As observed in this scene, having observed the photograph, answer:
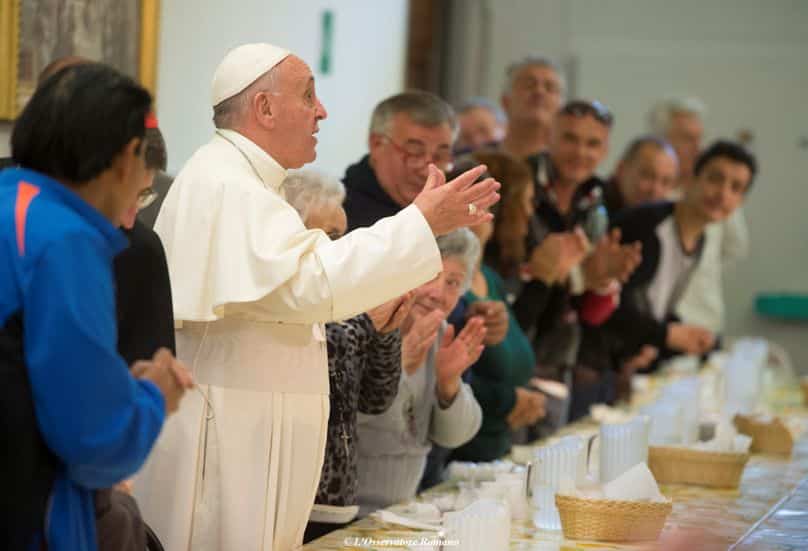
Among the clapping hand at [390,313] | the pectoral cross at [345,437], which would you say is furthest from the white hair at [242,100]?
the pectoral cross at [345,437]

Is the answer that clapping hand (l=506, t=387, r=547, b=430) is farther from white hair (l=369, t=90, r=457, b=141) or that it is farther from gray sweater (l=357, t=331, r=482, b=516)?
white hair (l=369, t=90, r=457, b=141)

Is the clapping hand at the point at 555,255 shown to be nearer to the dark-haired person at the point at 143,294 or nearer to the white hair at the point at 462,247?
the white hair at the point at 462,247

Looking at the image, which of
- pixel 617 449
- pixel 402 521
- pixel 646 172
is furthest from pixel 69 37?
pixel 646 172

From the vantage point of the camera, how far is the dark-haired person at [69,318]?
7.15 feet

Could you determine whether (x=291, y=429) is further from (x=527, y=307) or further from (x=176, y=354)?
(x=527, y=307)

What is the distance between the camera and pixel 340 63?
20.7ft

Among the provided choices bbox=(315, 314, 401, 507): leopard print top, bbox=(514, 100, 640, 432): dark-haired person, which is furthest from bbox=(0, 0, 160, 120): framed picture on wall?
bbox=(514, 100, 640, 432): dark-haired person

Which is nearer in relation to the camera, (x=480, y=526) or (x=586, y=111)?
(x=480, y=526)

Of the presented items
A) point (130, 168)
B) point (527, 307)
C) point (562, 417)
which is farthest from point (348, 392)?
point (562, 417)

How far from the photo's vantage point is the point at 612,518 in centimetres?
338

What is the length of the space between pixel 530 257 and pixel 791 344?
248 inches

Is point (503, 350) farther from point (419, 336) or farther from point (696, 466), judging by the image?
point (419, 336)

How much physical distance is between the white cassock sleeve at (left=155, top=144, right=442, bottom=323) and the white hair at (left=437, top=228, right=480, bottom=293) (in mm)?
1131

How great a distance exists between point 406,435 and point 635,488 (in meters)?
0.81
